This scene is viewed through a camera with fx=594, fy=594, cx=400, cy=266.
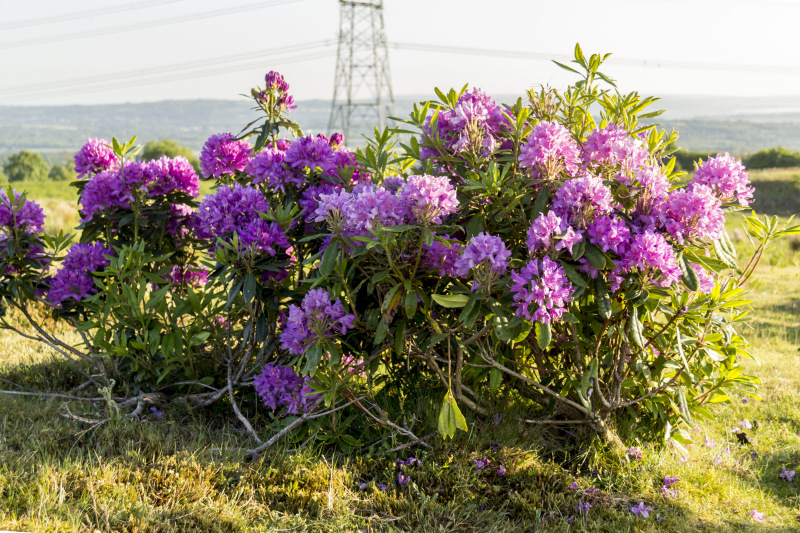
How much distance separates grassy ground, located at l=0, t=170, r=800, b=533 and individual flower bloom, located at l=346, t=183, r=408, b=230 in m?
1.14

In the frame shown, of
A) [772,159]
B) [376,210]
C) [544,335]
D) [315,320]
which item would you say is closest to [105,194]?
[315,320]

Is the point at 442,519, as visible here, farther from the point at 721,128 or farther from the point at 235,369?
the point at 721,128

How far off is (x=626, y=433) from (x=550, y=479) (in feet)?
1.95

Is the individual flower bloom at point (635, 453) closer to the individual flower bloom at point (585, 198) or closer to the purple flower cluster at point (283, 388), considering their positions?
the individual flower bloom at point (585, 198)

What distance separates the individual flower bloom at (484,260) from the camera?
87.7 inches

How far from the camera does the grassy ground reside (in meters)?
2.44

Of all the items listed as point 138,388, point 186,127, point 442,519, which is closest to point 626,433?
point 442,519

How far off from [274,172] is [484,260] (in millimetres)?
1316

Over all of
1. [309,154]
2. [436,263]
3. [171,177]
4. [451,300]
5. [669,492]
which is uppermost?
[309,154]

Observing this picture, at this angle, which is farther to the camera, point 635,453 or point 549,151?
point 635,453

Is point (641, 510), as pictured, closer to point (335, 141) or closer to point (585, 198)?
point (585, 198)

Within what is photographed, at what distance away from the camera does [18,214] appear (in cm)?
347

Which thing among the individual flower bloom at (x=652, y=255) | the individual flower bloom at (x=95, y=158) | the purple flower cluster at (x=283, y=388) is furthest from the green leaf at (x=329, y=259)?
the individual flower bloom at (x=95, y=158)

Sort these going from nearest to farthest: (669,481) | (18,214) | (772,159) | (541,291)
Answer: (541,291), (669,481), (18,214), (772,159)
